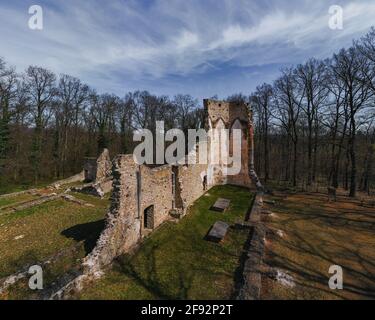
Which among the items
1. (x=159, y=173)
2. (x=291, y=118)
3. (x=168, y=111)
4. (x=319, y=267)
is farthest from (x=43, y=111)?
(x=319, y=267)

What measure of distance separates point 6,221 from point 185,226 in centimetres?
993

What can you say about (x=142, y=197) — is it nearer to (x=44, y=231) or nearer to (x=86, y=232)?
(x=86, y=232)

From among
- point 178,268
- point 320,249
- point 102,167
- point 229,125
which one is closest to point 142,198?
point 178,268

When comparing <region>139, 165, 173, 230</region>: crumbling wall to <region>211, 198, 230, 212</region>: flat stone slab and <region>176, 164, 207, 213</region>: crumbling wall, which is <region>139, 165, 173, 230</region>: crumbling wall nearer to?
<region>176, 164, 207, 213</region>: crumbling wall

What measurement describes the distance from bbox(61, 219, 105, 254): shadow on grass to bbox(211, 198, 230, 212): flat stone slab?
21.2 ft

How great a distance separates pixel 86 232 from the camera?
12.2 m

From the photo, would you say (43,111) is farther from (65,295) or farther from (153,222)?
(65,295)

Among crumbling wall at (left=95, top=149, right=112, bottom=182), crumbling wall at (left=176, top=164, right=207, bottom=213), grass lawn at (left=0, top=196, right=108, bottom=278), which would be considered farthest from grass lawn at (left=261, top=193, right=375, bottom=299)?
crumbling wall at (left=95, top=149, right=112, bottom=182)

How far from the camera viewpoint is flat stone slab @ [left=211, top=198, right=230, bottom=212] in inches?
592

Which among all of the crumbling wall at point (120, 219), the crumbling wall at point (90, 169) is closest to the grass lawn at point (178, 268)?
the crumbling wall at point (120, 219)

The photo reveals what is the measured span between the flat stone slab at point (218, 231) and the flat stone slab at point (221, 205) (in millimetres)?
2259

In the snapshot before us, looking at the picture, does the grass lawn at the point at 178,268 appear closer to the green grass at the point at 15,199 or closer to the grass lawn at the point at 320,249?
the grass lawn at the point at 320,249

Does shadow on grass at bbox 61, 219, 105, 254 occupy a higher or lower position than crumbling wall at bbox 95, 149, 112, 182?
lower

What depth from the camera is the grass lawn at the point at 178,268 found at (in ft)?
24.3
